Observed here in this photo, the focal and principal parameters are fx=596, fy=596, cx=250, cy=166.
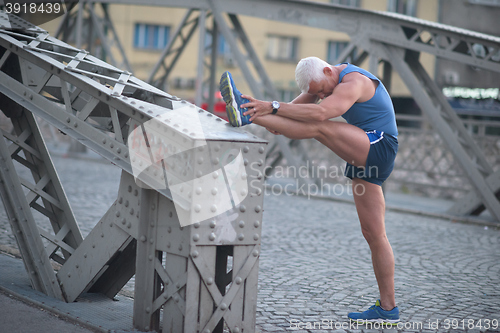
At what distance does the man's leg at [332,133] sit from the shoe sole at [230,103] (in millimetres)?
151

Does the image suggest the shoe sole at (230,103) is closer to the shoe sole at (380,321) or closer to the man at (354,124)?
the man at (354,124)

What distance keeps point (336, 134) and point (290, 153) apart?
26.8 feet

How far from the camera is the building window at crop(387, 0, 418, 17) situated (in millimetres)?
33219

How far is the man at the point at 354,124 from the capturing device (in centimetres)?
367

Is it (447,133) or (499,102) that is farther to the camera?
(499,102)

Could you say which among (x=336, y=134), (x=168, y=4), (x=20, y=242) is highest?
(x=168, y=4)

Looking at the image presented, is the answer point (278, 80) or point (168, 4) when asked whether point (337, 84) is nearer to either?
point (168, 4)

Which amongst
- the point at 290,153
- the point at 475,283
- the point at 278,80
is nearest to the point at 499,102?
the point at 278,80

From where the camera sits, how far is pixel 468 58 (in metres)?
9.09

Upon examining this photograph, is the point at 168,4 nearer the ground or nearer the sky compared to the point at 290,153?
nearer the sky

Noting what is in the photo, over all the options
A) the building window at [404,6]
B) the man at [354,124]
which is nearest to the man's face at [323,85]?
the man at [354,124]

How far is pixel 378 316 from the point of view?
13.1ft

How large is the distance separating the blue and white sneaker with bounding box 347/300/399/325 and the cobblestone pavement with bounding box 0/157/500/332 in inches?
3.6

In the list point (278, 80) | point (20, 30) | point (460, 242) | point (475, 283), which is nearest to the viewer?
point (20, 30)
